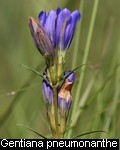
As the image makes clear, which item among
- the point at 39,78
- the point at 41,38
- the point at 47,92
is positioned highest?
the point at 41,38

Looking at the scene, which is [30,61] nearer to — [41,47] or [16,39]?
[16,39]

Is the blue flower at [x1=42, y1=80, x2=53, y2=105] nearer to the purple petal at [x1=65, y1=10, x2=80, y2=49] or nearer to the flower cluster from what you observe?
the flower cluster

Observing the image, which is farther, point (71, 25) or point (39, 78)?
point (39, 78)

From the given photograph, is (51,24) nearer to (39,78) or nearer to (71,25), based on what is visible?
(71,25)

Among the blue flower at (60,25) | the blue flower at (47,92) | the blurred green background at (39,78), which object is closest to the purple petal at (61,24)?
the blue flower at (60,25)
